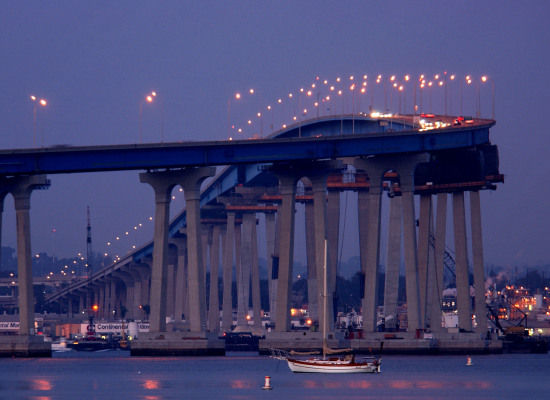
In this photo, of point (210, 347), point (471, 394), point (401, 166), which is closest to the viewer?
point (471, 394)

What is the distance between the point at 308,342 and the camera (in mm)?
144375

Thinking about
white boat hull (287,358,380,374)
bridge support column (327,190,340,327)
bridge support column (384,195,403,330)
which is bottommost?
white boat hull (287,358,380,374)

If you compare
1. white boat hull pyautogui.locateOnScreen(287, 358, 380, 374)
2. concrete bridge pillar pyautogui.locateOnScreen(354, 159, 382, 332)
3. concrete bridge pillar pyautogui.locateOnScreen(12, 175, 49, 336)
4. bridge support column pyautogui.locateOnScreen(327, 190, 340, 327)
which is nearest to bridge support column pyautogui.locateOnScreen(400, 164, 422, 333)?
concrete bridge pillar pyautogui.locateOnScreen(354, 159, 382, 332)

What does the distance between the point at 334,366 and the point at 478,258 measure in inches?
2353

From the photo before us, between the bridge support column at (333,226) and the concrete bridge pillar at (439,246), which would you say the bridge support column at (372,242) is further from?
the bridge support column at (333,226)

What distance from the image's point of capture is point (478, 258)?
175 meters

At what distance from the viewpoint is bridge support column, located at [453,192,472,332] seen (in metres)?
174

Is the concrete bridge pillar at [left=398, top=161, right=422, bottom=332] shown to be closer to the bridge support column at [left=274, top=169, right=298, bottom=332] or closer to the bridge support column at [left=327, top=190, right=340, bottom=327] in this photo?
the bridge support column at [left=274, top=169, right=298, bottom=332]

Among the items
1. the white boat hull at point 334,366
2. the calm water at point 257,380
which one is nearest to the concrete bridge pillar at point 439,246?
the calm water at point 257,380

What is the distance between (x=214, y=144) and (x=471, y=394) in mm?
49683

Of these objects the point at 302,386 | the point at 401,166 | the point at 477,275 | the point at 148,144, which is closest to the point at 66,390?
the point at 302,386

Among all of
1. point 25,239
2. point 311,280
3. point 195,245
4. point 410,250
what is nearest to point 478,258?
point 410,250

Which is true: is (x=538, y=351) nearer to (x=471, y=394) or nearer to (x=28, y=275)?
(x=28, y=275)

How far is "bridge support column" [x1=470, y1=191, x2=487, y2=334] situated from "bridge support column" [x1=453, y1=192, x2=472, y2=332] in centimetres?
118
